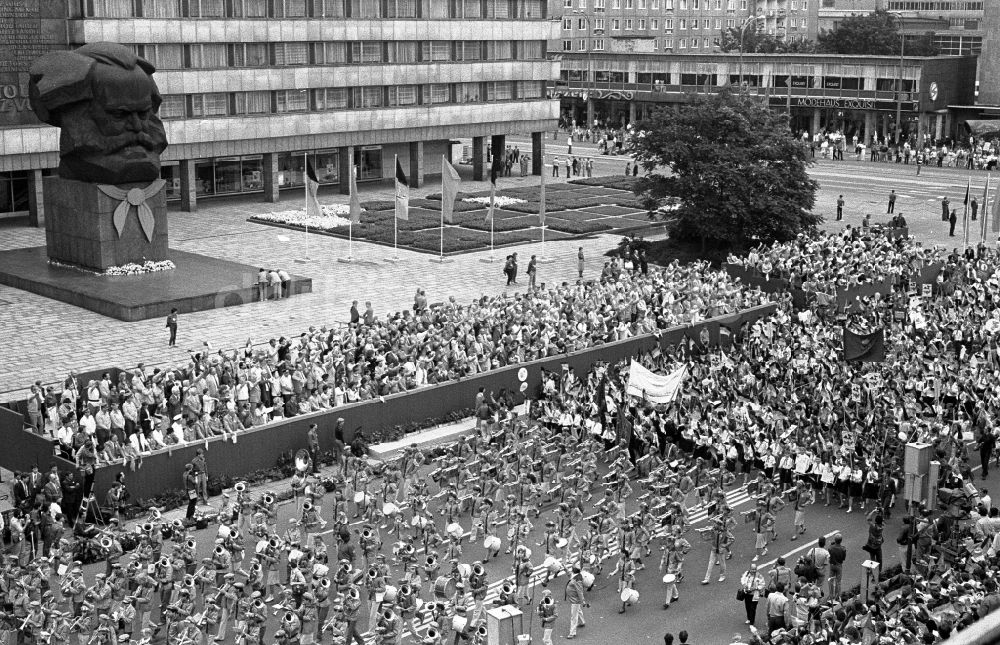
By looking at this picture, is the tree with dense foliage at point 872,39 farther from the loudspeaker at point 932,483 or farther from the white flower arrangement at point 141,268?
the loudspeaker at point 932,483

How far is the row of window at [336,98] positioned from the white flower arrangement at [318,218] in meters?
5.43

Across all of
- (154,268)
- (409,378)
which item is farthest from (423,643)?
(154,268)

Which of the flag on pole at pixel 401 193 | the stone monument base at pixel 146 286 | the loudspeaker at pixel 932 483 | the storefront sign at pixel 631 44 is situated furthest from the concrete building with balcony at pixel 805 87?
the loudspeaker at pixel 932 483

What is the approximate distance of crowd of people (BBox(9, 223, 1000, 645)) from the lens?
24.5m

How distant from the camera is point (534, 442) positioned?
33.2 m

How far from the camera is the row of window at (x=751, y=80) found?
347 ft

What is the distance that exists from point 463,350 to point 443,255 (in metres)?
21.3

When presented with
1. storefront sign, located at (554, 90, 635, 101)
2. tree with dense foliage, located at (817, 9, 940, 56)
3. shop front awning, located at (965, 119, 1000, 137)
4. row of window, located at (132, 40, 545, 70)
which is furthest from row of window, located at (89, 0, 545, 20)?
tree with dense foliage, located at (817, 9, 940, 56)

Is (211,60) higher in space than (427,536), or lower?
higher

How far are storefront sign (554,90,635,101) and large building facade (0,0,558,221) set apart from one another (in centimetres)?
3275

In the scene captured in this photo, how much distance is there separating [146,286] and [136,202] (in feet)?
11.2

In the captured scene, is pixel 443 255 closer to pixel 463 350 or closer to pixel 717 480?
pixel 463 350

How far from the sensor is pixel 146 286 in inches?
1993

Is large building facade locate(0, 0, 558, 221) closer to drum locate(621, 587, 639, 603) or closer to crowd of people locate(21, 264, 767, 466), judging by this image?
crowd of people locate(21, 264, 767, 466)
